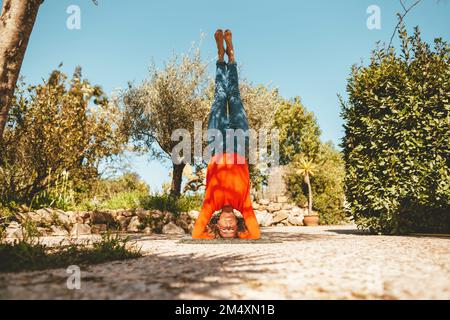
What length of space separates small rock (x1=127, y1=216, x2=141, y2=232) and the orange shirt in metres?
5.51

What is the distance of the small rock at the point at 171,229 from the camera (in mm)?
12008

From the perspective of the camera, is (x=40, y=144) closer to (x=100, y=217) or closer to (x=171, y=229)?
(x=100, y=217)

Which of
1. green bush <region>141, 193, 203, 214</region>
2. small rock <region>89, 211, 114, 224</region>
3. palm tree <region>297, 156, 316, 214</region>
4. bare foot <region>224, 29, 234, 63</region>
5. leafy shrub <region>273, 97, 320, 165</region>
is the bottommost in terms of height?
small rock <region>89, 211, 114, 224</region>

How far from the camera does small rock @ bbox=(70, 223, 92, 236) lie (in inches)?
413

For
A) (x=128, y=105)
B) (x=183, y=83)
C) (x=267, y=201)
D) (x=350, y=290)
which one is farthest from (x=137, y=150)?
(x=350, y=290)

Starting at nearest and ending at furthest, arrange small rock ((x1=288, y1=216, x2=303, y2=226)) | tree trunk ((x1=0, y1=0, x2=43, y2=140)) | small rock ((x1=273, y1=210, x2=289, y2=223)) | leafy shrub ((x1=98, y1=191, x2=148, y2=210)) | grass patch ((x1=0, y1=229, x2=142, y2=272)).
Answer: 1. grass patch ((x1=0, y1=229, x2=142, y2=272))
2. tree trunk ((x1=0, y1=0, x2=43, y2=140))
3. leafy shrub ((x1=98, y1=191, x2=148, y2=210))
4. small rock ((x1=273, y1=210, x2=289, y2=223))
5. small rock ((x1=288, y1=216, x2=303, y2=226))

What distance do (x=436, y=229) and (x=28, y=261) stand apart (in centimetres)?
961

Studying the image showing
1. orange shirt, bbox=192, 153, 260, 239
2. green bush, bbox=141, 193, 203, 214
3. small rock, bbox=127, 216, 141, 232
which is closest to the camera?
orange shirt, bbox=192, 153, 260, 239

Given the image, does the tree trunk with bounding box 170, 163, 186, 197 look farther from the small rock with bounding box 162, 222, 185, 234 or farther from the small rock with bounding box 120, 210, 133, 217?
the small rock with bounding box 120, 210, 133, 217

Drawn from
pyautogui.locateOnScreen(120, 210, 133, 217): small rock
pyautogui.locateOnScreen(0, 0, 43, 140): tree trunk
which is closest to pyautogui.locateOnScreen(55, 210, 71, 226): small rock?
pyautogui.locateOnScreen(120, 210, 133, 217): small rock

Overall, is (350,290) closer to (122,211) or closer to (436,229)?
(436,229)

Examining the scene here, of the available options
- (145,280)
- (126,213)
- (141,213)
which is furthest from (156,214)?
(145,280)

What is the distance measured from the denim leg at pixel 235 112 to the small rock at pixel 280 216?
13.6m

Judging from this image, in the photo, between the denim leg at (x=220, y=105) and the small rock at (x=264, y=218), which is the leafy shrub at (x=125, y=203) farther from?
the small rock at (x=264, y=218)
